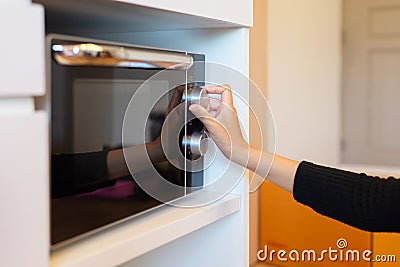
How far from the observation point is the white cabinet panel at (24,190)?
0.39m

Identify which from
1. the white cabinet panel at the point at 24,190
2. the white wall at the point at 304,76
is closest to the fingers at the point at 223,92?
the white cabinet panel at the point at 24,190

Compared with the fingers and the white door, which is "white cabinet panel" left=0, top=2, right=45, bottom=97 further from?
the white door

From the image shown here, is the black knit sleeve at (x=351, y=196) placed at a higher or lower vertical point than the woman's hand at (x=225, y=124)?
lower

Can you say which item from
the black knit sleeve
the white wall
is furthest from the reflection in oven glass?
the white wall

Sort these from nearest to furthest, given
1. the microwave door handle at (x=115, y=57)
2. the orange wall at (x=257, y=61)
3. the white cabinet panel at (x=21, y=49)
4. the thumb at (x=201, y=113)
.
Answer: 1. the white cabinet panel at (x=21, y=49)
2. the microwave door handle at (x=115, y=57)
3. the thumb at (x=201, y=113)
4. the orange wall at (x=257, y=61)

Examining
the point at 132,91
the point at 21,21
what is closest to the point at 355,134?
the point at 132,91

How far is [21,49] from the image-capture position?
388 mm

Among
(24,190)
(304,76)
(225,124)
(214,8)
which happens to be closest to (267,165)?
(225,124)

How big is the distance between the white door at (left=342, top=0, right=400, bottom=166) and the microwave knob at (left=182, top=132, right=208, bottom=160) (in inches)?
89.8

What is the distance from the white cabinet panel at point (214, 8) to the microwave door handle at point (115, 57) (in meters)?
0.06

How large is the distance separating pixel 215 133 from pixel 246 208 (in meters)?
0.14

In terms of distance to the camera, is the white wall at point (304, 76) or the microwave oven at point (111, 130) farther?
the white wall at point (304, 76)

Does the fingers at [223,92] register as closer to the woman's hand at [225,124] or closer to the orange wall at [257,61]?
the woman's hand at [225,124]

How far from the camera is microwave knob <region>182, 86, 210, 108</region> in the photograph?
71cm
